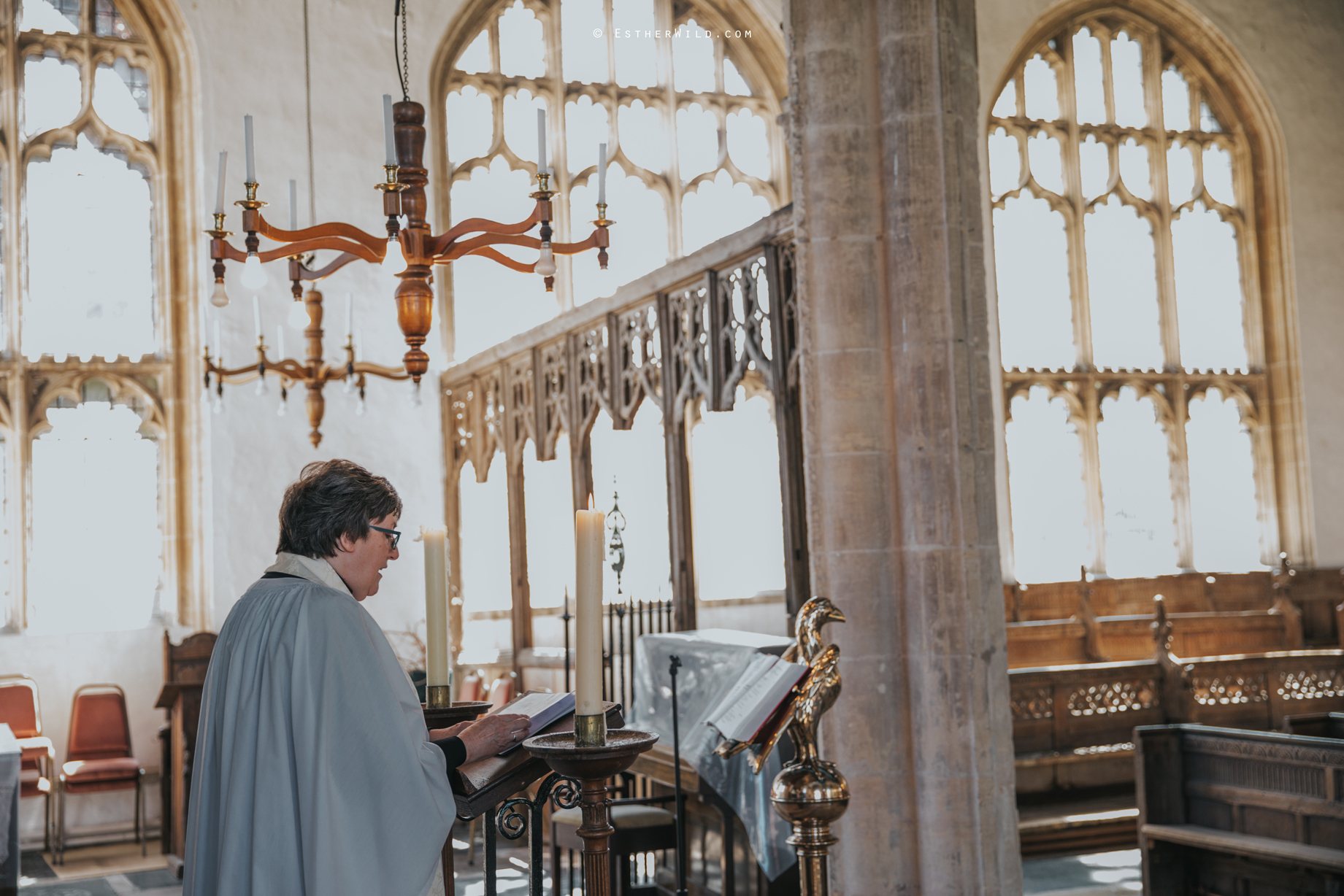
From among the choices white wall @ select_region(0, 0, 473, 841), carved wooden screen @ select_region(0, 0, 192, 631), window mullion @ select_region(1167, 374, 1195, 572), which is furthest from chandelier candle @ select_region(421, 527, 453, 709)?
window mullion @ select_region(1167, 374, 1195, 572)

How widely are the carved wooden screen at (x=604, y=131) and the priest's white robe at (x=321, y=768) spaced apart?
811 centimetres

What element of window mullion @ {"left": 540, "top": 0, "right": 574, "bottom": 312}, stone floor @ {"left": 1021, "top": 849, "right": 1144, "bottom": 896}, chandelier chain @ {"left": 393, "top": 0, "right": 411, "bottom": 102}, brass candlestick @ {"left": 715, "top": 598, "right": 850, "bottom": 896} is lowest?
stone floor @ {"left": 1021, "top": 849, "right": 1144, "bottom": 896}

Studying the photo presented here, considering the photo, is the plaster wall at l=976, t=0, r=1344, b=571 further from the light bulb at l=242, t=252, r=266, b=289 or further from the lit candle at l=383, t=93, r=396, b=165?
the light bulb at l=242, t=252, r=266, b=289

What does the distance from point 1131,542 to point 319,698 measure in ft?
34.6

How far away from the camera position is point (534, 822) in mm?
2014

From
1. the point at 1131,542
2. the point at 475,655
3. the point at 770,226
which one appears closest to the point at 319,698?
the point at 770,226

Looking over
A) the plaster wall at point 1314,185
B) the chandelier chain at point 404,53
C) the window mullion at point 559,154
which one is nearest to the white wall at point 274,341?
the chandelier chain at point 404,53

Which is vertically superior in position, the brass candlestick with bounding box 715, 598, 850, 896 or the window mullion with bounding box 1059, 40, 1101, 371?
the window mullion with bounding box 1059, 40, 1101, 371

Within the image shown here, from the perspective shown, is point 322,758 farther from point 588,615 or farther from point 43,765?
point 43,765

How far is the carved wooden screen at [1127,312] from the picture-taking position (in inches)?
442

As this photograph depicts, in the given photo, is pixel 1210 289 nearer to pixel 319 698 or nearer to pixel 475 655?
pixel 475 655

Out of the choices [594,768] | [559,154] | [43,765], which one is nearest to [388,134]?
[594,768]

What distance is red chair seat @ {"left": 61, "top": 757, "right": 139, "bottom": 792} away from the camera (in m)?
7.97

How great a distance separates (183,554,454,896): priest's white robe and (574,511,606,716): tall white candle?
0.99 ft
